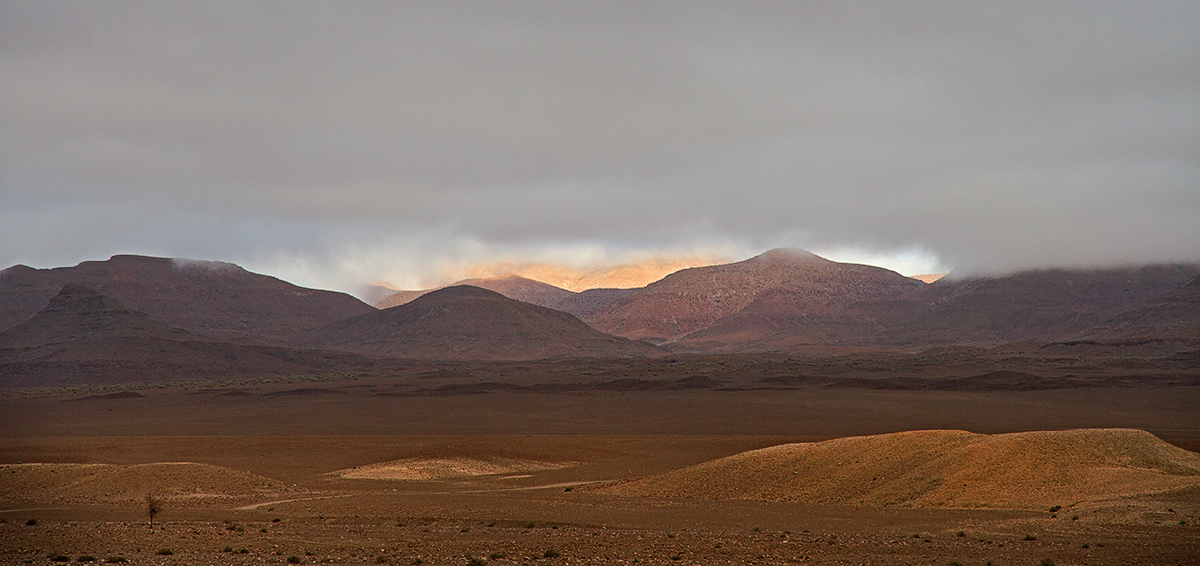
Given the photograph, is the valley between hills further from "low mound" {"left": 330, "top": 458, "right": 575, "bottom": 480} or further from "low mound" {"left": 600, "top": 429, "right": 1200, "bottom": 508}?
"low mound" {"left": 330, "top": 458, "right": 575, "bottom": 480}

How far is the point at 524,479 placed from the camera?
45438 millimetres

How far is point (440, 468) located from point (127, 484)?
556 inches

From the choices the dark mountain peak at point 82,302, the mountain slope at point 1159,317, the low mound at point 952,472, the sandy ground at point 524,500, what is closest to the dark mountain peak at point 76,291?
the dark mountain peak at point 82,302

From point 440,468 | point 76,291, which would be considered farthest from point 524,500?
point 76,291

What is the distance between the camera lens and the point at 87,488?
3853cm

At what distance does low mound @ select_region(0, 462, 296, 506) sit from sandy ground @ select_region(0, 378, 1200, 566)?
6.1 inches

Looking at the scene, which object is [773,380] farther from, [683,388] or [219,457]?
[219,457]

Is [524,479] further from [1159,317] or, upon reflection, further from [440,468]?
[1159,317]

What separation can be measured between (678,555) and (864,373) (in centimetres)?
10507

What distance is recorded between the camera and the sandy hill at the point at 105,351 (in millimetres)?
139875

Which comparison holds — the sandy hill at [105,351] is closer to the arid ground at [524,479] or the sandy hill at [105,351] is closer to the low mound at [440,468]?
the arid ground at [524,479]

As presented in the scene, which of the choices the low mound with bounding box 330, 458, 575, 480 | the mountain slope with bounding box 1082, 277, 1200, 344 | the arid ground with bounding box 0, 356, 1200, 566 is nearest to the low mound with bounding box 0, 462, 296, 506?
the arid ground with bounding box 0, 356, 1200, 566

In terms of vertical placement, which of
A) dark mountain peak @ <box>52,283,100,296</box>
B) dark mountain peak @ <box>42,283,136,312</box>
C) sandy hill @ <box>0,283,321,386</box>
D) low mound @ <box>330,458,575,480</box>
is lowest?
low mound @ <box>330,458,575,480</box>

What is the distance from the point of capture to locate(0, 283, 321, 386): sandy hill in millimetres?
139875
